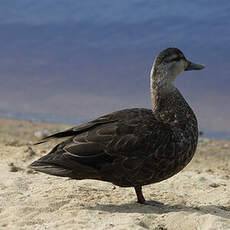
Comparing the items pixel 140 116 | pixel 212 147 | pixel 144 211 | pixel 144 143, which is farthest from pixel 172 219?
pixel 212 147

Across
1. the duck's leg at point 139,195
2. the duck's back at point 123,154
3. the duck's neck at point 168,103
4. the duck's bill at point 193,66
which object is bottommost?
the duck's leg at point 139,195

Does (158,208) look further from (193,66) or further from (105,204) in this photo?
(193,66)

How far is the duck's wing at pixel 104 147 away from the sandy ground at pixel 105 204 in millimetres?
565

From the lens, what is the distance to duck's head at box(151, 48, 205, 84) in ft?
18.5

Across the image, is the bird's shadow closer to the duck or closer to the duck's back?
the duck

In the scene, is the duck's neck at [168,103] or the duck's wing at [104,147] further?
the duck's neck at [168,103]

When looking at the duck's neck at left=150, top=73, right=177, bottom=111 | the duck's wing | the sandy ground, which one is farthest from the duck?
the sandy ground

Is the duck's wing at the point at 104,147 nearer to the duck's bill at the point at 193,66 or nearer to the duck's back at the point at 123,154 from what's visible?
the duck's back at the point at 123,154

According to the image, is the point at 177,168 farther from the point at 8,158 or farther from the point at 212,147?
the point at 212,147

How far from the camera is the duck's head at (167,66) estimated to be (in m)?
5.63

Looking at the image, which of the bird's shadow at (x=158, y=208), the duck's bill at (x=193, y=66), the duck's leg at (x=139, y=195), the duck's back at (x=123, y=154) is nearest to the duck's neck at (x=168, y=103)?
the duck's back at (x=123, y=154)

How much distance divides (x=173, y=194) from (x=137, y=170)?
186cm

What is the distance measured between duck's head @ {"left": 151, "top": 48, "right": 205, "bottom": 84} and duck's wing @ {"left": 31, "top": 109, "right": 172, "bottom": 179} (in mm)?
679

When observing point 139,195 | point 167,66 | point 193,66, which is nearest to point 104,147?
point 139,195
